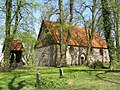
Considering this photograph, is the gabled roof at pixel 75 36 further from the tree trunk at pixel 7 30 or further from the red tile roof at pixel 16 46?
the tree trunk at pixel 7 30

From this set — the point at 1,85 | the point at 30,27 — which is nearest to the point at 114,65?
the point at 30,27

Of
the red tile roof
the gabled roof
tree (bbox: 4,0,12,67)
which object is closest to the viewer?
tree (bbox: 4,0,12,67)

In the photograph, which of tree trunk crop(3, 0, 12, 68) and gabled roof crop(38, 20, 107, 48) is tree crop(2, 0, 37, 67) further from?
gabled roof crop(38, 20, 107, 48)

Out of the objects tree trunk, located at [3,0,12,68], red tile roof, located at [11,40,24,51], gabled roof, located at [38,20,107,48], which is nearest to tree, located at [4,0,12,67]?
tree trunk, located at [3,0,12,68]

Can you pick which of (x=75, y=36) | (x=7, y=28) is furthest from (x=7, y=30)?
(x=75, y=36)

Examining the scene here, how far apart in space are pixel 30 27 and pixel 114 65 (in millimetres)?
11165

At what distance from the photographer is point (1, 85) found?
1505cm

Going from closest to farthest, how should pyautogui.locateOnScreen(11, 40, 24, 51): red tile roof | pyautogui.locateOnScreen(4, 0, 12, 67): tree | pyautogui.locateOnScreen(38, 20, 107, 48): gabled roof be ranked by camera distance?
pyautogui.locateOnScreen(4, 0, 12, 67): tree
pyautogui.locateOnScreen(11, 40, 24, 51): red tile roof
pyautogui.locateOnScreen(38, 20, 107, 48): gabled roof

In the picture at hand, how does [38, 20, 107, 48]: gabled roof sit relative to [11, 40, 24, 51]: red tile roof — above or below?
above

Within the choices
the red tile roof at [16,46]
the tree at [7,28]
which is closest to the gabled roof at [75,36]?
the red tile roof at [16,46]

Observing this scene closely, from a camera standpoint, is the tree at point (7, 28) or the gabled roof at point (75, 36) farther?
the gabled roof at point (75, 36)

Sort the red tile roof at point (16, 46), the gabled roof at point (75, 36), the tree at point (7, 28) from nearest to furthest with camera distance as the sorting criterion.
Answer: the tree at point (7, 28) < the red tile roof at point (16, 46) < the gabled roof at point (75, 36)

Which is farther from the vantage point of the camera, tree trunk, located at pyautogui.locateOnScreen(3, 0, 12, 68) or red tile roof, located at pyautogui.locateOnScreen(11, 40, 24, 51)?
red tile roof, located at pyautogui.locateOnScreen(11, 40, 24, 51)

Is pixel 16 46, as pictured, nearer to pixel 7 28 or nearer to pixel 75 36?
pixel 7 28
